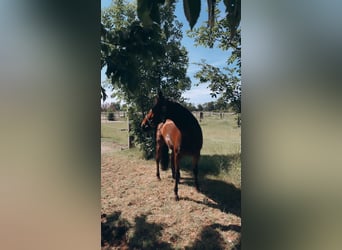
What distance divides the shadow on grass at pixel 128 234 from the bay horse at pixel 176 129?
247mm

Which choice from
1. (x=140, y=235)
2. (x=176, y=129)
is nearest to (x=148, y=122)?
(x=176, y=129)

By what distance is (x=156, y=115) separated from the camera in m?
1.73

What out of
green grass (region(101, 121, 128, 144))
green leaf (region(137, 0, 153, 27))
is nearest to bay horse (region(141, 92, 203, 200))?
green grass (region(101, 121, 128, 144))

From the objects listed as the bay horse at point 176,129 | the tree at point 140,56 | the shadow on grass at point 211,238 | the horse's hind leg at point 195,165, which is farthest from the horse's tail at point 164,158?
the shadow on grass at point 211,238

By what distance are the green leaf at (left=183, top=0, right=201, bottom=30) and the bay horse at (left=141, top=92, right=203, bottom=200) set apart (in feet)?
2.34

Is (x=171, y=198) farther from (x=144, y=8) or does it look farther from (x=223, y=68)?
(x=144, y=8)

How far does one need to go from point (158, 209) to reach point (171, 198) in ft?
0.34

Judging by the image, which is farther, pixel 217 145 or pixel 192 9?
pixel 217 145

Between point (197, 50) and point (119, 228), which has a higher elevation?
point (197, 50)

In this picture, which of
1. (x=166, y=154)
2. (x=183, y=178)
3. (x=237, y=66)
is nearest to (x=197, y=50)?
(x=237, y=66)

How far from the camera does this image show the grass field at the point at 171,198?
5.16ft
